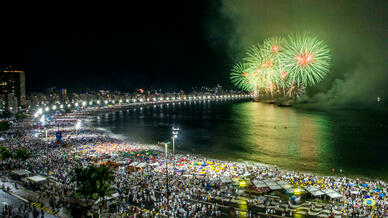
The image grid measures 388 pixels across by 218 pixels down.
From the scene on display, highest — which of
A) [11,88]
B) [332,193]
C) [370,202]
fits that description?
[11,88]

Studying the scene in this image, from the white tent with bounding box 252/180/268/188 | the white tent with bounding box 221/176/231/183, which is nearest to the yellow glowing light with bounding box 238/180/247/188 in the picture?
the white tent with bounding box 252/180/268/188

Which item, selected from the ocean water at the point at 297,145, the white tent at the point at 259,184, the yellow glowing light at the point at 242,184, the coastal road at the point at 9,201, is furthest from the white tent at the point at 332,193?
the coastal road at the point at 9,201

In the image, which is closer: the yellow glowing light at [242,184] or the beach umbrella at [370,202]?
the beach umbrella at [370,202]

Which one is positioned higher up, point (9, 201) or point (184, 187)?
point (9, 201)

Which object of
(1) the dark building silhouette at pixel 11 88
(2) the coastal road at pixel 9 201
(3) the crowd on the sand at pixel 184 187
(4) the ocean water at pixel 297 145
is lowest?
(4) the ocean water at pixel 297 145

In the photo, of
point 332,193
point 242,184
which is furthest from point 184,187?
point 332,193

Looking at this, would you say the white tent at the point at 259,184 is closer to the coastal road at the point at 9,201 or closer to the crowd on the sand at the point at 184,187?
the crowd on the sand at the point at 184,187

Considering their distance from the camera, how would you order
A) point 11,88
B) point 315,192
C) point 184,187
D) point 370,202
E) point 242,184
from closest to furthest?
point 370,202 → point 315,192 → point 184,187 → point 242,184 → point 11,88

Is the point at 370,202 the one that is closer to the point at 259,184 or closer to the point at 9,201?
the point at 259,184

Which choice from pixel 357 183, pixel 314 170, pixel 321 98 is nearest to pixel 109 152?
pixel 314 170
